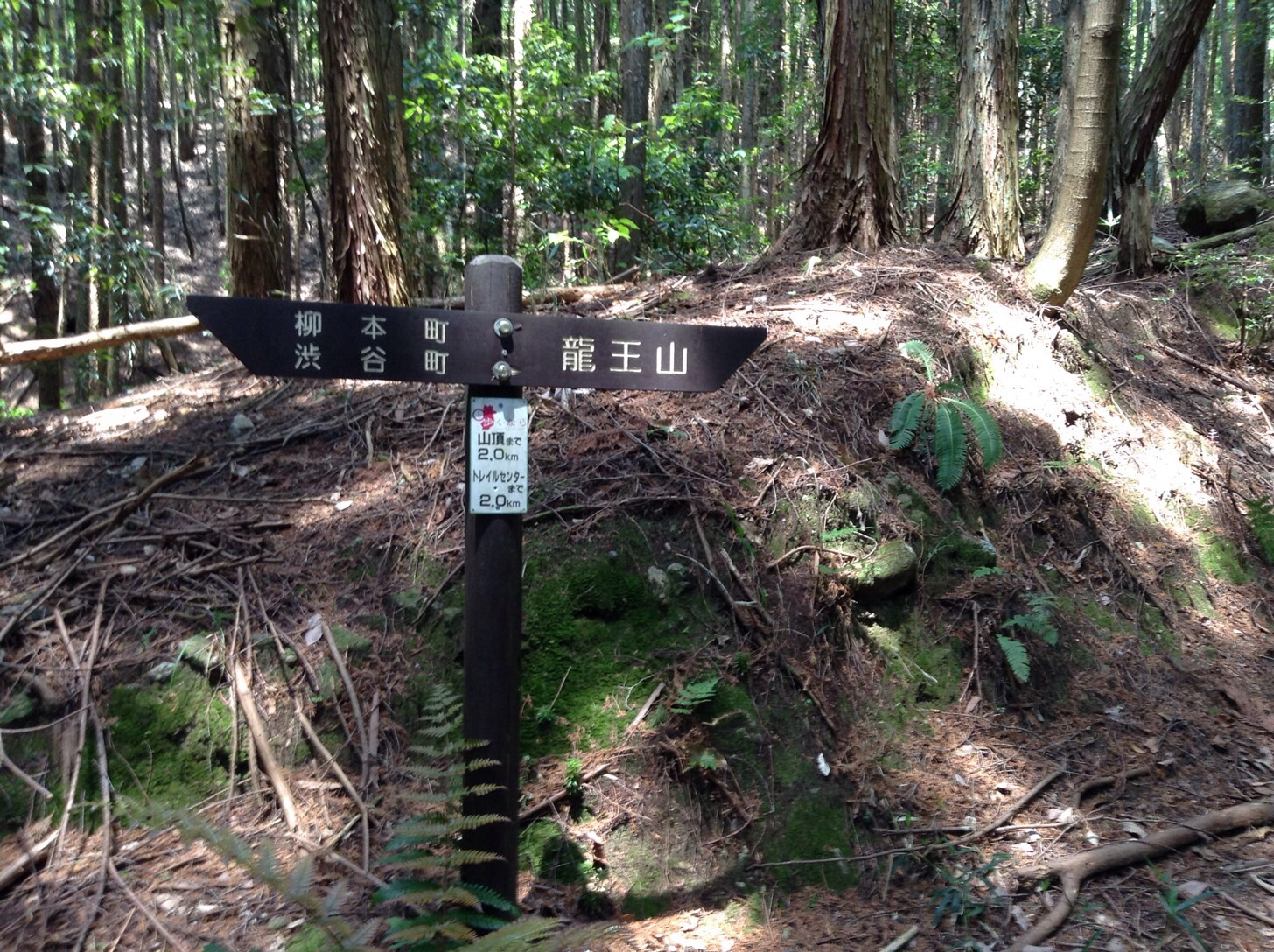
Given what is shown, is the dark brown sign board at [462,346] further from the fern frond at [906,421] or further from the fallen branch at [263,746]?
the fern frond at [906,421]

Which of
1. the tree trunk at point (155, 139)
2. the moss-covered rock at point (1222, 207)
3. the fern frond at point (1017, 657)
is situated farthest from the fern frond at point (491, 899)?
the tree trunk at point (155, 139)

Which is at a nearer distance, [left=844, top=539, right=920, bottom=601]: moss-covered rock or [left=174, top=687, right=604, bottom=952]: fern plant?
[left=174, top=687, right=604, bottom=952]: fern plant

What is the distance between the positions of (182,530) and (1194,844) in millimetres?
5250

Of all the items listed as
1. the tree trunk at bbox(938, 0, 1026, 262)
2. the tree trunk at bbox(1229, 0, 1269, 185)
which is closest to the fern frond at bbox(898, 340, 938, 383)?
the tree trunk at bbox(938, 0, 1026, 262)

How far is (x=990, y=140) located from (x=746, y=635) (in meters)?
5.66

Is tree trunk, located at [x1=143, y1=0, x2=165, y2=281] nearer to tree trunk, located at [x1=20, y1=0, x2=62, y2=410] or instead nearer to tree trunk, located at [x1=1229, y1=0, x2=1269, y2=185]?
tree trunk, located at [x1=20, y1=0, x2=62, y2=410]

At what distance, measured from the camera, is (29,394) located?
18375mm

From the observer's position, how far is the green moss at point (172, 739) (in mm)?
3949

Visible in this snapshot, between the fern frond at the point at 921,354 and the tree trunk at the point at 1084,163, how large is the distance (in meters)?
1.84

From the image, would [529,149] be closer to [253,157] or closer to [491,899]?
[253,157]

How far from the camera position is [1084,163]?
22.2 feet

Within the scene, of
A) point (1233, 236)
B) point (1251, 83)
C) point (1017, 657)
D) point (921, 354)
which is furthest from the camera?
point (1251, 83)

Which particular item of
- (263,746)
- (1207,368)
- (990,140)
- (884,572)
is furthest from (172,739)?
(1207,368)

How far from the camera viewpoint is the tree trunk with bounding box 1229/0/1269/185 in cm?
1466
